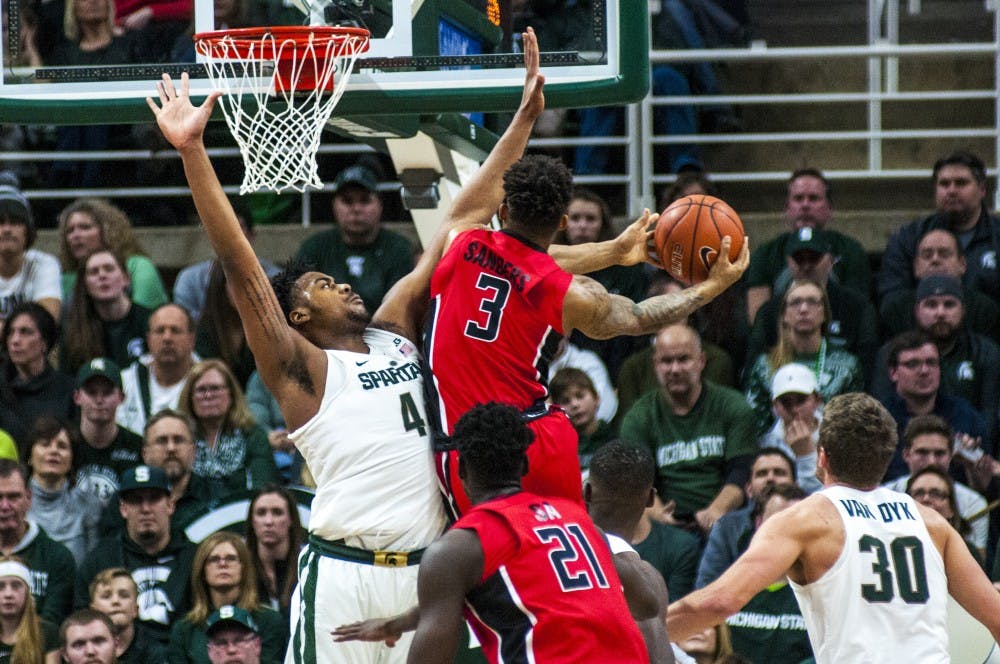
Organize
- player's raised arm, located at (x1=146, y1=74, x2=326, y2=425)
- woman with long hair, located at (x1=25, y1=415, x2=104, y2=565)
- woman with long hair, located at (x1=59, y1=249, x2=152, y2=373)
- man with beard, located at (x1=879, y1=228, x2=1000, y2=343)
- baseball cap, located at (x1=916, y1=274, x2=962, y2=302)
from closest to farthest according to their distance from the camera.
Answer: player's raised arm, located at (x1=146, y1=74, x2=326, y2=425), woman with long hair, located at (x1=25, y1=415, x2=104, y2=565), baseball cap, located at (x1=916, y1=274, x2=962, y2=302), man with beard, located at (x1=879, y1=228, x2=1000, y2=343), woman with long hair, located at (x1=59, y1=249, x2=152, y2=373)

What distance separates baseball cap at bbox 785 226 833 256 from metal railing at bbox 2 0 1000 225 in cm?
122

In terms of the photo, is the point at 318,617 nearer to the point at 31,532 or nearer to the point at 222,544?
the point at 222,544

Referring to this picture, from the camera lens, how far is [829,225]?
472 inches

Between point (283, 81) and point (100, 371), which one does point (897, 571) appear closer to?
point (283, 81)

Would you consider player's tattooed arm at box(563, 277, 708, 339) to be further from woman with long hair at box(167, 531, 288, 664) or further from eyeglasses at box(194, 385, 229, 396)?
eyeglasses at box(194, 385, 229, 396)

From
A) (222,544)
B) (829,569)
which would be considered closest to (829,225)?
(222,544)

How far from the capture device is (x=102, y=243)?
36.7 feet

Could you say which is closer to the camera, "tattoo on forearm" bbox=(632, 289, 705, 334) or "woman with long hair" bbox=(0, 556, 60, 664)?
"tattoo on forearm" bbox=(632, 289, 705, 334)

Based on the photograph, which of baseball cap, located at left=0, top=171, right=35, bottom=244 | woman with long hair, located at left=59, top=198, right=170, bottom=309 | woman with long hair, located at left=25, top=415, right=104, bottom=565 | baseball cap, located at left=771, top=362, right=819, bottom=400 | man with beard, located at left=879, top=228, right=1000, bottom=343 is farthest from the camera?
woman with long hair, located at left=59, top=198, right=170, bottom=309

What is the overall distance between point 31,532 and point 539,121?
488cm

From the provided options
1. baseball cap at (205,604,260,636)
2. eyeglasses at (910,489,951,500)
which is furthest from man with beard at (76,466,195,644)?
eyeglasses at (910,489,951,500)

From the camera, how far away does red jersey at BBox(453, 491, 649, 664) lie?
17.2ft

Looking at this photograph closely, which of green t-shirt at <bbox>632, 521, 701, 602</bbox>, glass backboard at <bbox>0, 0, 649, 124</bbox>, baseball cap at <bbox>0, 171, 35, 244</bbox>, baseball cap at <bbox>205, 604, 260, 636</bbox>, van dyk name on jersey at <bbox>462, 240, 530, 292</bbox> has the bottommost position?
baseball cap at <bbox>205, 604, 260, 636</bbox>

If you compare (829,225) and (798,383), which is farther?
(829,225)
